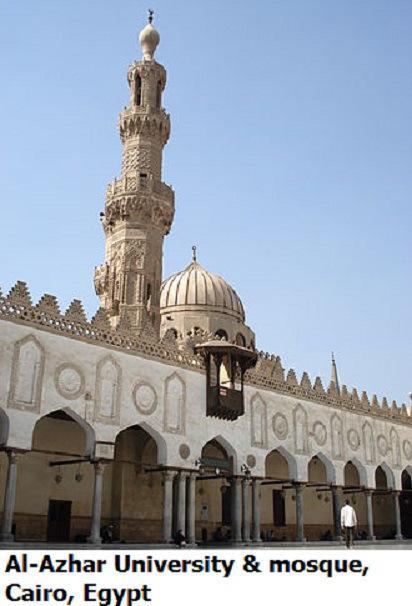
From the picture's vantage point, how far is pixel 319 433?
30.6 meters

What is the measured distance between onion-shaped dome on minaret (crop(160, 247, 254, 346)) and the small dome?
12.6 metres

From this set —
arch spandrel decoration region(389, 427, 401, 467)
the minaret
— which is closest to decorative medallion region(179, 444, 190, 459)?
the minaret

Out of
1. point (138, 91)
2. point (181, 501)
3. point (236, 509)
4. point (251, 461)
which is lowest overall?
point (236, 509)

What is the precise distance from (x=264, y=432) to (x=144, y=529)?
592cm

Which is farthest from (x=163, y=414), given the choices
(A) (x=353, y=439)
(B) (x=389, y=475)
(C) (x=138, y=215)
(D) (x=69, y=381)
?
(B) (x=389, y=475)

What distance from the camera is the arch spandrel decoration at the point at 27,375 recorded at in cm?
1975

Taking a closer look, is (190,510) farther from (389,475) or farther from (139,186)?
(139,186)

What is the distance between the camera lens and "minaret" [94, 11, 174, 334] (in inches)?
1280

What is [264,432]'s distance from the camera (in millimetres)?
27812

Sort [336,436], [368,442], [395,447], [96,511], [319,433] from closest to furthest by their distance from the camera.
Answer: [96,511] → [319,433] → [336,436] → [368,442] → [395,447]

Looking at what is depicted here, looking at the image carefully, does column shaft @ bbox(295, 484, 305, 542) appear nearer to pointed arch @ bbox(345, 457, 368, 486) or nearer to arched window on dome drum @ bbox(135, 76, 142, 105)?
pointed arch @ bbox(345, 457, 368, 486)

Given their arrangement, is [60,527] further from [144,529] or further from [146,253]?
[146,253]

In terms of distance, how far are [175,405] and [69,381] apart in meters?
4.63
